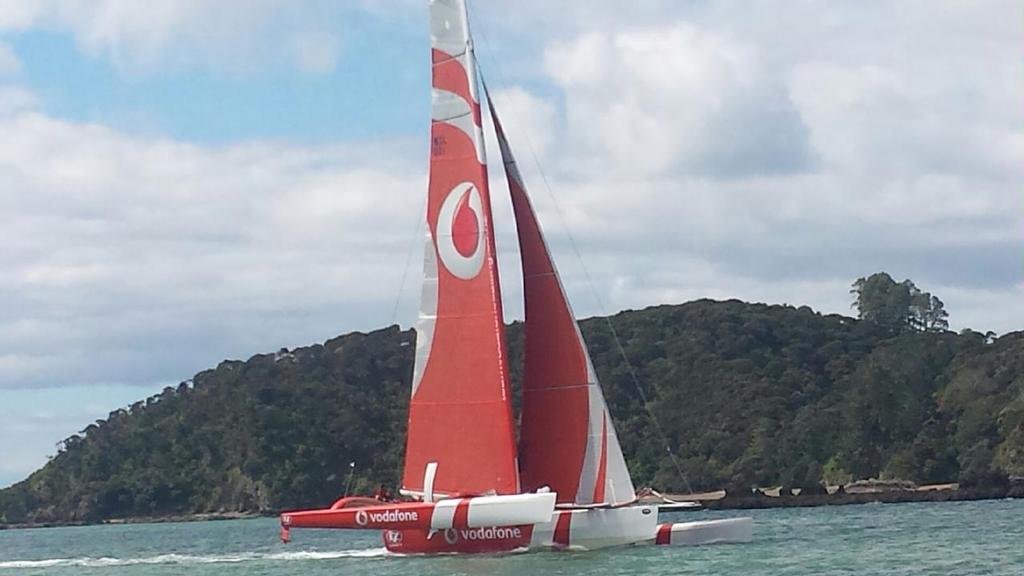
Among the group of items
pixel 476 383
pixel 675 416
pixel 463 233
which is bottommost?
pixel 476 383

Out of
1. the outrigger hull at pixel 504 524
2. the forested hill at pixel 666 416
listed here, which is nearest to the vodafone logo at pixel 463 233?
the outrigger hull at pixel 504 524

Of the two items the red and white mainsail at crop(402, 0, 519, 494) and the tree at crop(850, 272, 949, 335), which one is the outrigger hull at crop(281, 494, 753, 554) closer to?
the red and white mainsail at crop(402, 0, 519, 494)

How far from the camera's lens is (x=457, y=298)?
3594 centimetres

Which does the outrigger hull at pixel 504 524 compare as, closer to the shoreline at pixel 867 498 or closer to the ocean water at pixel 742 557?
the ocean water at pixel 742 557

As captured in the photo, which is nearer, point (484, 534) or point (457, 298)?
point (484, 534)

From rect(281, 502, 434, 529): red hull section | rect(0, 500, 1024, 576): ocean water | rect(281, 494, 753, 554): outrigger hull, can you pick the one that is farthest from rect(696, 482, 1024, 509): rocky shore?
rect(281, 502, 434, 529): red hull section

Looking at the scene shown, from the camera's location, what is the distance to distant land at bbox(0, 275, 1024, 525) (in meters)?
99.1

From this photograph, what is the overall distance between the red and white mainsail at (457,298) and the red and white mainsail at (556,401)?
0.91m

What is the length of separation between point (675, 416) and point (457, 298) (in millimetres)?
75997

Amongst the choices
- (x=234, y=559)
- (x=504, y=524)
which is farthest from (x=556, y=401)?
(x=234, y=559)

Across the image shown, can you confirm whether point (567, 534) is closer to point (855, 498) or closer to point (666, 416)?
point (855, 498)

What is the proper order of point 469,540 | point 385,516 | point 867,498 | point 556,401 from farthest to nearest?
point 867,498 < point 556,401 < point 385,516 < point 469,540

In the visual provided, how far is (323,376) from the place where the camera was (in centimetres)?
12369

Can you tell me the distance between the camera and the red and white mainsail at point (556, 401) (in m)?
35.5
